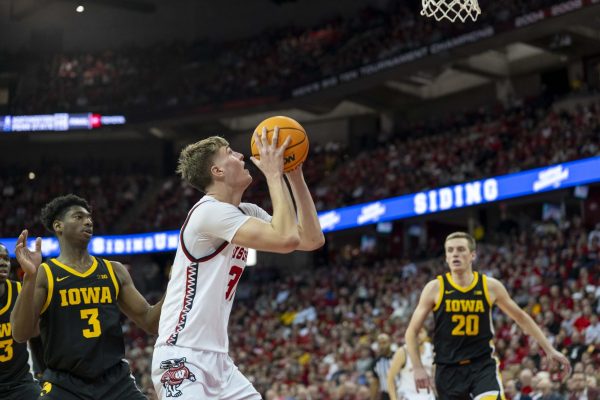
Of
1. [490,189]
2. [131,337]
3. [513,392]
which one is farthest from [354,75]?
[513,392]

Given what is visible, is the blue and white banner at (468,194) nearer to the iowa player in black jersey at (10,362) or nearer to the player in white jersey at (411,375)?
the player in white jersey at (411,375)

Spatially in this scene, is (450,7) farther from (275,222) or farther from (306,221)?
(275,222)

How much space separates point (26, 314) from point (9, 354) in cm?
137

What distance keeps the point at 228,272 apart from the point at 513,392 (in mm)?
8178

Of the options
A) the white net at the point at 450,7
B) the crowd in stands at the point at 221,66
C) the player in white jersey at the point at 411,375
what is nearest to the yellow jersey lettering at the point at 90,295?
the white net at the point at 450,7

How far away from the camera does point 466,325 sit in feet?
26.6

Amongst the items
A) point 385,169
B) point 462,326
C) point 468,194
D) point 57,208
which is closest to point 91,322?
point 57,208

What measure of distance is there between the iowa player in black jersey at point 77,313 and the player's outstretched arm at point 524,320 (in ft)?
11.6

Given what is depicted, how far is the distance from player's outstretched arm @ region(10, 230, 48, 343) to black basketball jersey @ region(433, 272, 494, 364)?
12.6 ft

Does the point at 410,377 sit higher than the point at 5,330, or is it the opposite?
the point at 5,330

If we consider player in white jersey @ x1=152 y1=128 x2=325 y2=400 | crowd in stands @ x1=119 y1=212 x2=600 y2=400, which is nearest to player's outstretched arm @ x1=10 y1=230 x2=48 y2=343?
player in white jersey @ x1=152 y1=128 x2=325 y2=400

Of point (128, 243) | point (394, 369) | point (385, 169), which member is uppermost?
point (385, 169)

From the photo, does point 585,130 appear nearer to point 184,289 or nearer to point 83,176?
point 184,289

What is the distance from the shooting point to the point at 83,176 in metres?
37.9
